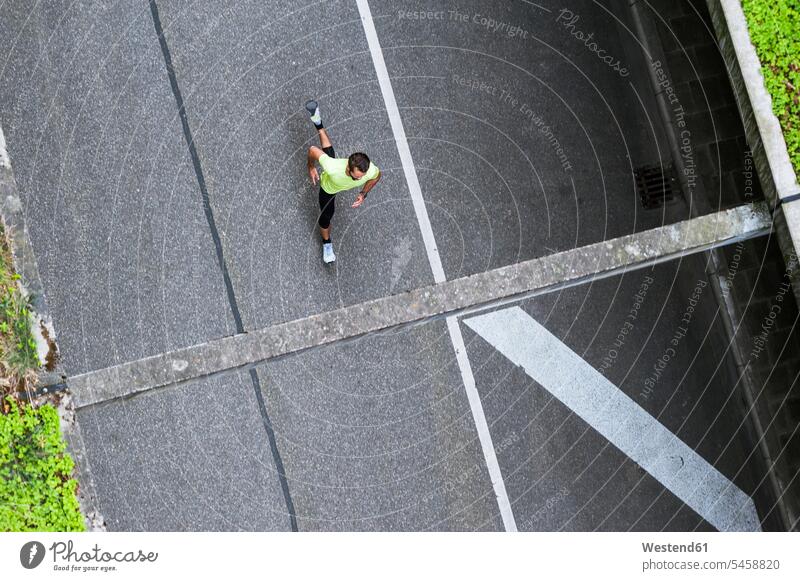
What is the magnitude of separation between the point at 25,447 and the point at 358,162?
3844 mm

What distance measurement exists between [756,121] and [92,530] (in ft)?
Result: 22.5

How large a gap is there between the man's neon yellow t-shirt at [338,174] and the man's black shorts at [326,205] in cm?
21

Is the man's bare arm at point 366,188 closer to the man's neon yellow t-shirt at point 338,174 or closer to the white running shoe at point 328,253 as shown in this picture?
the man's neon yellow t-shirt at point 338,174

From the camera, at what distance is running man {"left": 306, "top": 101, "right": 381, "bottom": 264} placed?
7117 millimetres

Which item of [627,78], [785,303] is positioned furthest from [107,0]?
[785,303]

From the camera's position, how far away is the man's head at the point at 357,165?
7012 mm

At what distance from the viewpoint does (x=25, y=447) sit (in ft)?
23.3

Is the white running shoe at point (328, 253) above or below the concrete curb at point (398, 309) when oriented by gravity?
above

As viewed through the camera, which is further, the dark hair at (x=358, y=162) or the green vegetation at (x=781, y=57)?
the dark hair at (x=358, y=162)

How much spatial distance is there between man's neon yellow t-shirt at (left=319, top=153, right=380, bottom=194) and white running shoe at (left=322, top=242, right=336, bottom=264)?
2.26ft

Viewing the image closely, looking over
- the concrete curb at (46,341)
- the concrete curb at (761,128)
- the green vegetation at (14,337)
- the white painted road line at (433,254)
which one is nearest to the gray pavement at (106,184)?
the concrete curb at (46,341)

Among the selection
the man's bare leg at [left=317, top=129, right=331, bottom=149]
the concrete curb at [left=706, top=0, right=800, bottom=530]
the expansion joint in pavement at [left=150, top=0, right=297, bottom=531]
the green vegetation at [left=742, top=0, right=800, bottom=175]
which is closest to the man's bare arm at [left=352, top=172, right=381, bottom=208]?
the man's bare leg at [left=317, top=129, right=331, bottom=149]

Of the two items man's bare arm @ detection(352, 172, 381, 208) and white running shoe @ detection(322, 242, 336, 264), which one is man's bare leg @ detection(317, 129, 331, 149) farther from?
white running shoe @ detection(322, 242, 336, 264)
